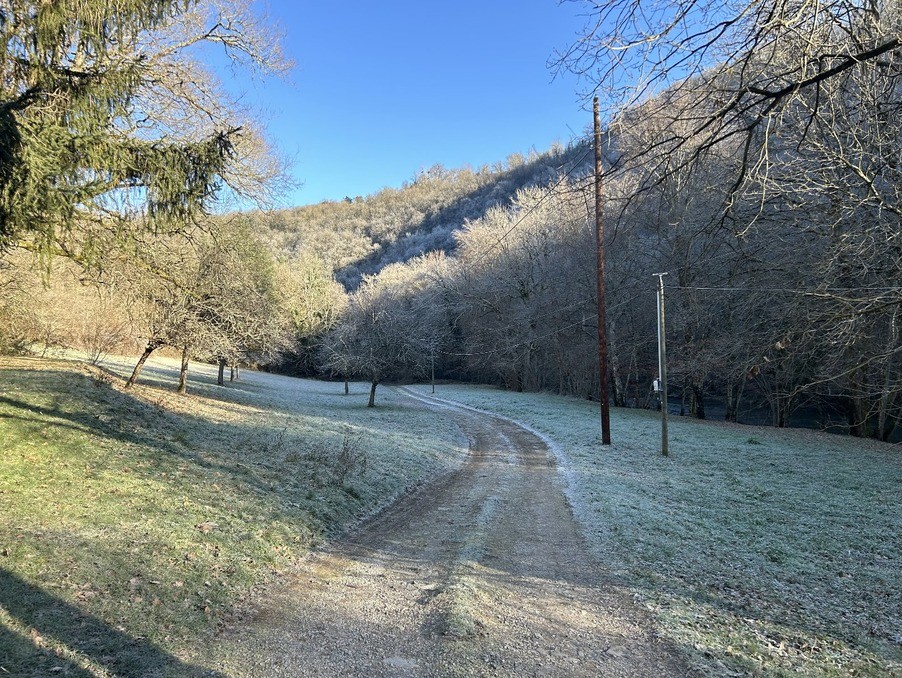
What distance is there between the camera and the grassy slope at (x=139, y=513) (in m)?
3.44

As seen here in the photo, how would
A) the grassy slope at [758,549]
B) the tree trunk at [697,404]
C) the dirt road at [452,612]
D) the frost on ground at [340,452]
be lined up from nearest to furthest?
the dirt road at [452,612], the grassy slope at [758,549], the frost on ground at [340,452], the tree trunk at [697,404]

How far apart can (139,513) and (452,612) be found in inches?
151

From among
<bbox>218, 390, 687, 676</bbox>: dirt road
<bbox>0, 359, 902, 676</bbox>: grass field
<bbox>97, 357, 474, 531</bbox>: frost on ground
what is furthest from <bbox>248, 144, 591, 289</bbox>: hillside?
<bbox>218, 390, 687, 676</bbox>: dirt road

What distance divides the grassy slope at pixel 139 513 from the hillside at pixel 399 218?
226 ft

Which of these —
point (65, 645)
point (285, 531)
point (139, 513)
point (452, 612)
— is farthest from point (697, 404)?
point (65, 645)

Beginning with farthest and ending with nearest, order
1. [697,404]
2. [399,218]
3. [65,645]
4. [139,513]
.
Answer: [399,218], [697,404], [139,513], [65,645]

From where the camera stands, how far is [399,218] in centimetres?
11000

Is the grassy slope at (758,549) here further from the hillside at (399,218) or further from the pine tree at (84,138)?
the hillside at (399,218)

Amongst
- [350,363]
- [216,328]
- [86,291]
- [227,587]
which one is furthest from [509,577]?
[350,363]

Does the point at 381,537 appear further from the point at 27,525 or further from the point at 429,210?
the point at 429,210

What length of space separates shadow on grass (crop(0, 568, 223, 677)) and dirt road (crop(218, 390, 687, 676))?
453mm

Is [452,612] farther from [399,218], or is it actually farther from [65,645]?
[399,218]

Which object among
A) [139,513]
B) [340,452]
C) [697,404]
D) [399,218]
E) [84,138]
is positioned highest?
[399,218]

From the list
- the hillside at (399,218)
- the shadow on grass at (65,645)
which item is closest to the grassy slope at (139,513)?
the shadow on grass at (65,645)
